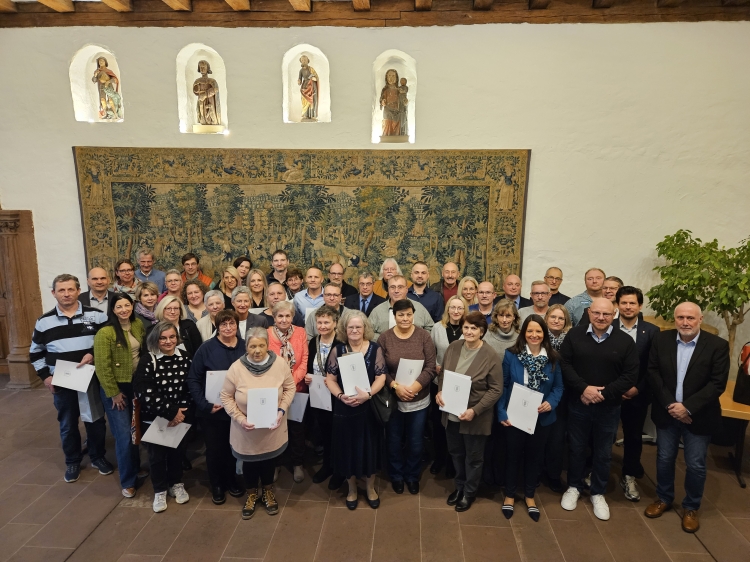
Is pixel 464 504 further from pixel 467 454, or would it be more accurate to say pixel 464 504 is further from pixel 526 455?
pixel 526 455

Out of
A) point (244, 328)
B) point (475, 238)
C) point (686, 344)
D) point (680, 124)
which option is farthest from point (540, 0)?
point (244, 328)

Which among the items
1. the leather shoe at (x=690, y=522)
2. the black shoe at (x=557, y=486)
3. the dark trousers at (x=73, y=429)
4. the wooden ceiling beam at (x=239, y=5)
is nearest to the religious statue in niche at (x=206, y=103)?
the wooden ceiling beam at (x=239, y=5)

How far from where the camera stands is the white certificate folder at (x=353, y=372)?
149 inches

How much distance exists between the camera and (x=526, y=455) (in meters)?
3.96

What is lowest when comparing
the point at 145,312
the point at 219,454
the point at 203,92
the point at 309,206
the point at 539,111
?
the point at 219,454

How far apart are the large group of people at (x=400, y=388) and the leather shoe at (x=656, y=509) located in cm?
2

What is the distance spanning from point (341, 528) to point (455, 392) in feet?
4.68

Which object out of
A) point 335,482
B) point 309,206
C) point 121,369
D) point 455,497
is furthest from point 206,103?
point 455,497

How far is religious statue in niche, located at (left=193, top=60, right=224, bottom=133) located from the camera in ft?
21.5

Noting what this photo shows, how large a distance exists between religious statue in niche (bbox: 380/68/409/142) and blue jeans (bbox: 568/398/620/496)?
4.20 metres

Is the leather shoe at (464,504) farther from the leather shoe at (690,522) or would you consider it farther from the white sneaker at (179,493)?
→ the white sneaker at (179,493)

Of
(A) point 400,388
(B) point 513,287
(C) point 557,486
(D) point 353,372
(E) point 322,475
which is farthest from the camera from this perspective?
(B) point 513,287

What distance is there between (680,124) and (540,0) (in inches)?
95.6

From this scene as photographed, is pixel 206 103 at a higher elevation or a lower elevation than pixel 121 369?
higher
